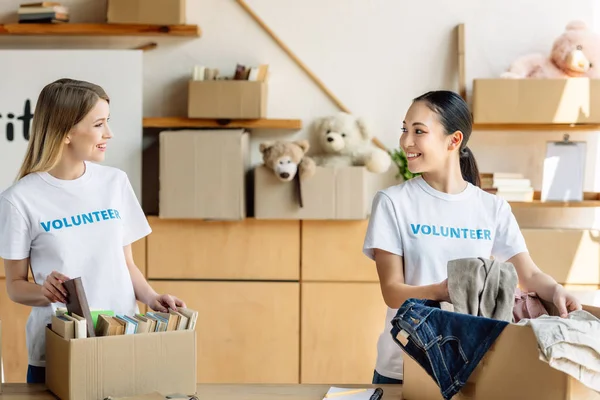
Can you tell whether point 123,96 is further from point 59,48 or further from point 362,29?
point 362,29

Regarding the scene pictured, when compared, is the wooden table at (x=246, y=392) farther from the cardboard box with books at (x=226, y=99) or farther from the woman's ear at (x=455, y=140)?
the cardboard box with books at (x=226, y=99)

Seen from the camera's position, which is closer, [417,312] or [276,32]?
[417,312]

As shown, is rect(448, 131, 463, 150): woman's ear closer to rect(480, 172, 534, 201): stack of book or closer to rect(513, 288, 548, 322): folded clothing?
rect(513, 288, 548, 322): folded clothing

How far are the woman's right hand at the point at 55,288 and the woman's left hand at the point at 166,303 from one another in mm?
240

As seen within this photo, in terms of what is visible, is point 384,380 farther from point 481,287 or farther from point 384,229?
point 481,287

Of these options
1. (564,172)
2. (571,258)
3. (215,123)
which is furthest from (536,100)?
(215,123)

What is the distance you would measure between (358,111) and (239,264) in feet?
3.24

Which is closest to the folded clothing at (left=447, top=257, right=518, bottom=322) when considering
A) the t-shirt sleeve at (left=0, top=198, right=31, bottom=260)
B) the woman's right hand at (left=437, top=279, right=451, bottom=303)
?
the woman's right hand at (left=437, top=279, right=451, bottom=303)

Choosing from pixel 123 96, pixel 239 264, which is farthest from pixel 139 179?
pixel 239 264

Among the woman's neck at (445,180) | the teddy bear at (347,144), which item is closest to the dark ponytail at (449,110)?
the woman's neck at (445,180)

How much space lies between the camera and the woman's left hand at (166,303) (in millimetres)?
1820

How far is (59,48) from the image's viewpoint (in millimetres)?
3906

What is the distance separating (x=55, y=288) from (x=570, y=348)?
3.53ft

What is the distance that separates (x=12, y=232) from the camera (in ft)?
6.18
